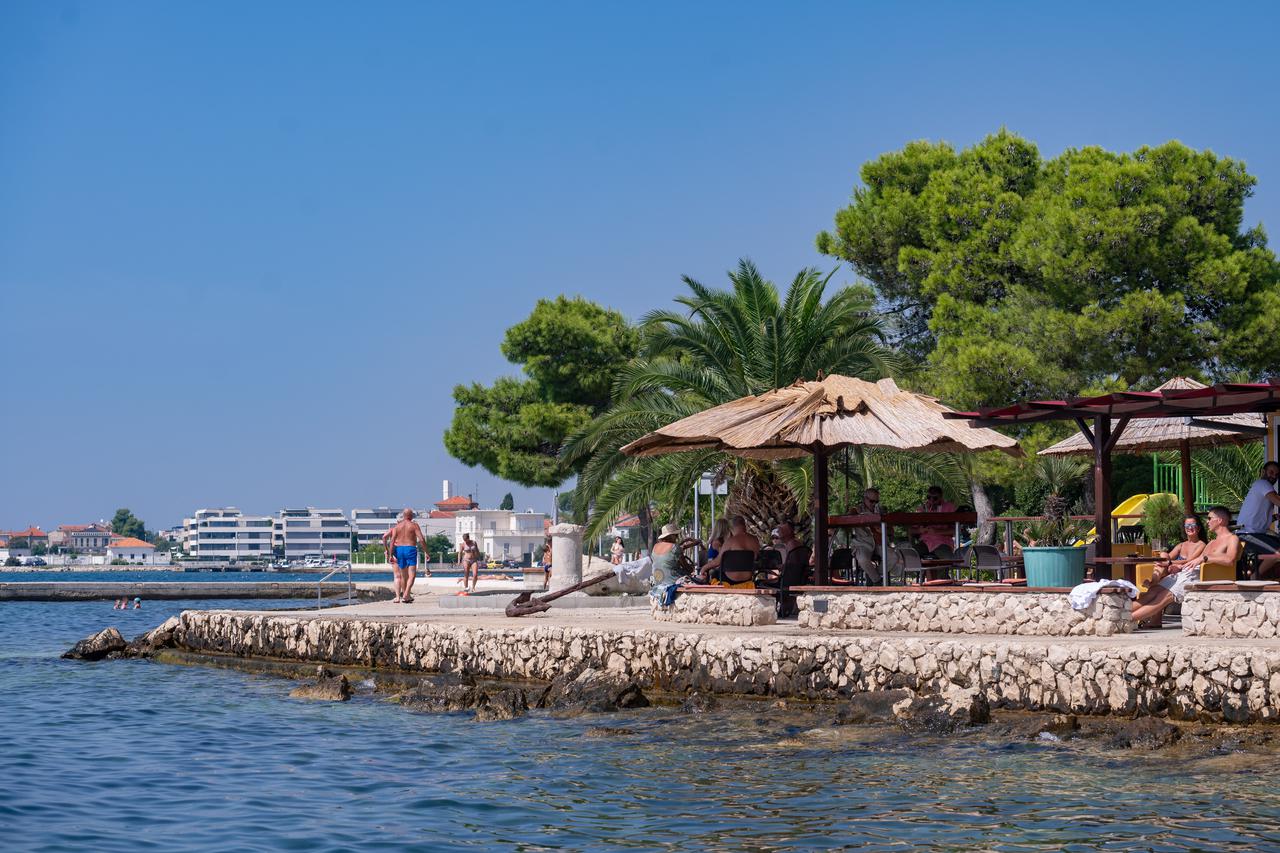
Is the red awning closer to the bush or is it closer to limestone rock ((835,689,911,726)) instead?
limestone rock ((835,689,911,726))

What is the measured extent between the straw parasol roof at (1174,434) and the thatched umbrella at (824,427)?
3079 millimetres

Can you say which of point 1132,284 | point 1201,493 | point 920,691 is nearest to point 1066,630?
point 920,691

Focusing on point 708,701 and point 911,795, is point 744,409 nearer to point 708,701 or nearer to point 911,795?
point 708,701

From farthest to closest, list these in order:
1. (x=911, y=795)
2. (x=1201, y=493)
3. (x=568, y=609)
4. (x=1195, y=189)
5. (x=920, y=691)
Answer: (x=1195, y=189), (x=1201, y=493), (x=568, y=609), (x=920, y=691), (x=911, y=795)

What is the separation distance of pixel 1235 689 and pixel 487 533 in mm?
148044

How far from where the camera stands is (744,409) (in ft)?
51.8

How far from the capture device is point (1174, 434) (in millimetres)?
17750

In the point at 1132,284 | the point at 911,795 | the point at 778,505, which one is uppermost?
the point at 1132,284

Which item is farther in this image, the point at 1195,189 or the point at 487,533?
the point at 487,533

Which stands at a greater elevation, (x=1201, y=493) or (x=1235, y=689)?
(x=1201, y=493)

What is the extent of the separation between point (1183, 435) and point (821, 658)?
753 centimetres

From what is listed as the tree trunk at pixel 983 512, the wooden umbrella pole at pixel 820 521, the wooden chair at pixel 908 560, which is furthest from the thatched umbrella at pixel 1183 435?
the tree trunk at pixel 983 512

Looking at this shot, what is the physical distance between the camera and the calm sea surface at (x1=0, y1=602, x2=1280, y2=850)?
27.6 ft

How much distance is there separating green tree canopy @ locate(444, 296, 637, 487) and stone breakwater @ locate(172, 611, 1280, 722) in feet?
77.3
